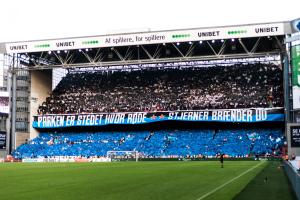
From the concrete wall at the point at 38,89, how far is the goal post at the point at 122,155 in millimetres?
18216

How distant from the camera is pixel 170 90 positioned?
78.2 metres

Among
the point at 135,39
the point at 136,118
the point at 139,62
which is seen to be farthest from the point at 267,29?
the point at 136,118

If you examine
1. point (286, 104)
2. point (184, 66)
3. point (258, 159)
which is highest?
point (184, 66)

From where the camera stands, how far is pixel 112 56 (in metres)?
76.2

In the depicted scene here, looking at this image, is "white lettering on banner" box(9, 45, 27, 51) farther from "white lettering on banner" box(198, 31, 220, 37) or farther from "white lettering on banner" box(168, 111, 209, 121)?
"white lettering on banner" box(198, 31, 220, 37)

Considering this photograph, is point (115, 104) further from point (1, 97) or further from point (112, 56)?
point (1, 97)

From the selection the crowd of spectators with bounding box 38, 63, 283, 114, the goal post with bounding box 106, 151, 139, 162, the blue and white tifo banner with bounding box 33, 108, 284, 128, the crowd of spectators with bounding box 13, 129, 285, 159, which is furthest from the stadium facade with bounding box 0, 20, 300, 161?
the goal post with bounding box 106, 151, 139, 162

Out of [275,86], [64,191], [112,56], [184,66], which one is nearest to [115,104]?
[112,56]

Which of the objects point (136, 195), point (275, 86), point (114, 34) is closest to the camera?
point (136, 195)

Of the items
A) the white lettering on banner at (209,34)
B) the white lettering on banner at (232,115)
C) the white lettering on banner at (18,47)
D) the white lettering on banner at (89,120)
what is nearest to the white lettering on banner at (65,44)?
the white lettering on banner at (18,47)

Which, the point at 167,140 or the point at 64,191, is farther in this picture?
the point at 167,140

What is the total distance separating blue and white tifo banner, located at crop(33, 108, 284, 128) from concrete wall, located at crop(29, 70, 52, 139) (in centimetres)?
180

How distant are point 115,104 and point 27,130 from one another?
1510cm

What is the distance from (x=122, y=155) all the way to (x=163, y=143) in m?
6.33
